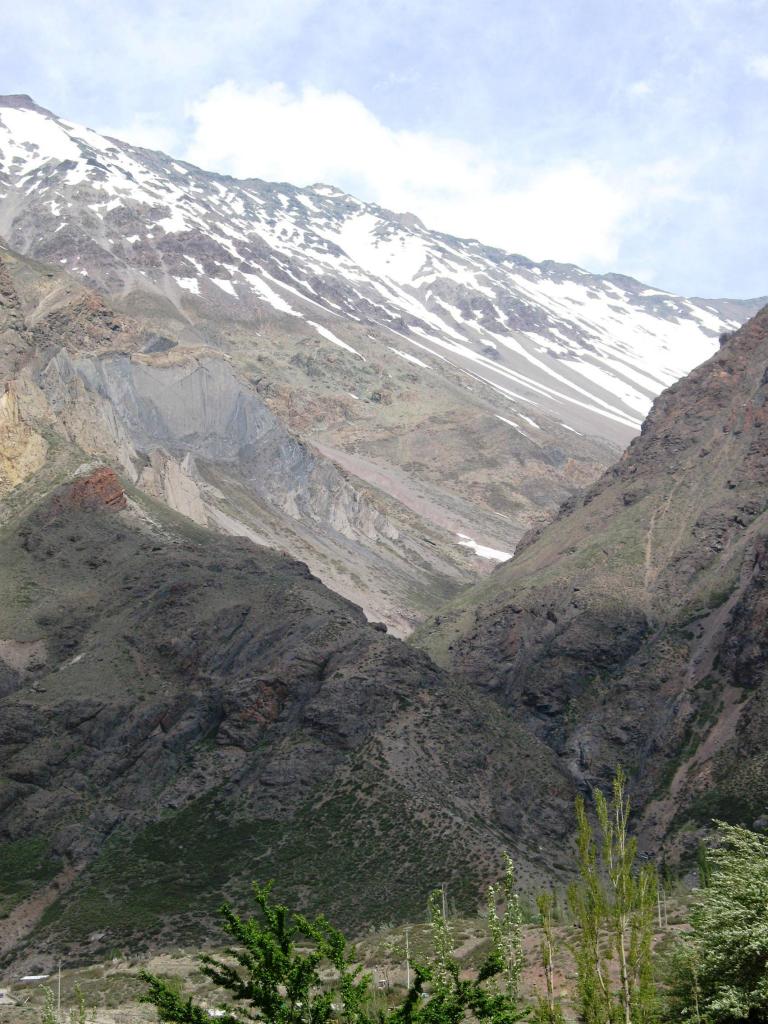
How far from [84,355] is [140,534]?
7655 cm

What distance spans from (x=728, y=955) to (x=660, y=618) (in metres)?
79.1

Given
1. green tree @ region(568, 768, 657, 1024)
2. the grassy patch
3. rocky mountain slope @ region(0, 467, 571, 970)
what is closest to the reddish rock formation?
rocky mountain slope @ region(0, 467, 571, 970)

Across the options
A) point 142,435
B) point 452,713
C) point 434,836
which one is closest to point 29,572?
point 452,713

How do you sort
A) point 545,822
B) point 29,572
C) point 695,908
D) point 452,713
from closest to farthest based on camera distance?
point 695,908 → point 545,822 → point 452,713 → point 29,572

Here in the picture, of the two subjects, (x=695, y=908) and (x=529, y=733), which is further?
(x=529, y=733)

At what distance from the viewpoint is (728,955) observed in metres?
29.8

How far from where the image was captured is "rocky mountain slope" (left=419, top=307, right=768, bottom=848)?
88.2m

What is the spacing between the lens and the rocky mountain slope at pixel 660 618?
88.2 meters

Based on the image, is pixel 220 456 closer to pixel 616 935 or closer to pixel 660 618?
pixel 660 618

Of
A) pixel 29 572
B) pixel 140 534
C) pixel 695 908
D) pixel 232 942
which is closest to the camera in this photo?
pixel 695 908

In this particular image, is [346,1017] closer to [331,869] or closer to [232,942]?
[232,942]

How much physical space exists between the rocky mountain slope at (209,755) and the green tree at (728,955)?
36.7 metres

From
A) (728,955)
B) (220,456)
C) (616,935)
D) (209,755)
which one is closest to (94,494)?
(209,755)

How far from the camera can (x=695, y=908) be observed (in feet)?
111
